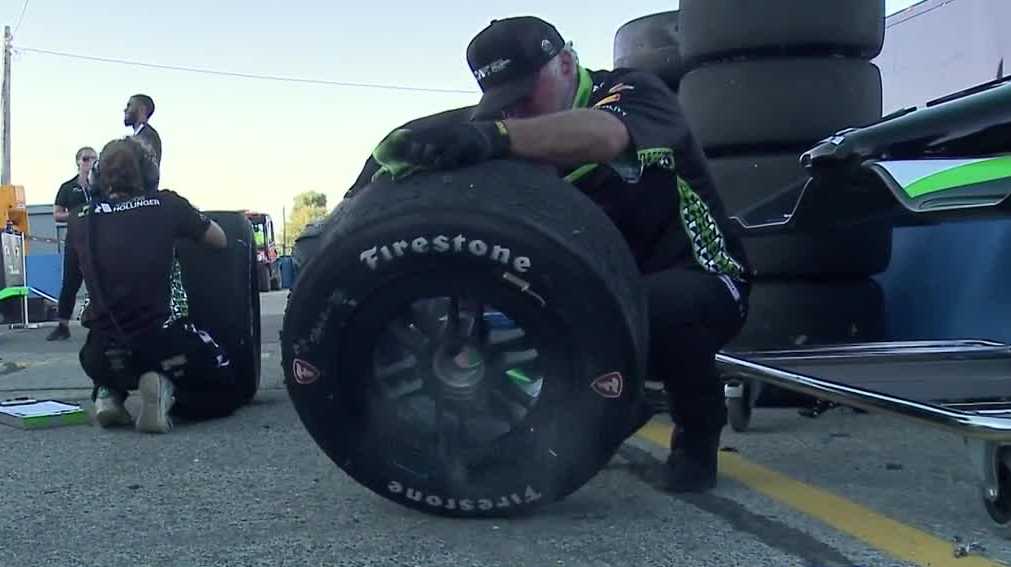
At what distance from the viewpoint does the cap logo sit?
2856 millimetres

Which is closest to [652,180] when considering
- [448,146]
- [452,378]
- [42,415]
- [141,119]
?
[448,146]

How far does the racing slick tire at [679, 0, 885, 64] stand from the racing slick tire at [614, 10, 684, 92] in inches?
45.9

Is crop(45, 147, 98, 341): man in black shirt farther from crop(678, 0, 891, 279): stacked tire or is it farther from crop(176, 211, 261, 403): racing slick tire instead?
crop(678, 0, 891, 279): stacked tire

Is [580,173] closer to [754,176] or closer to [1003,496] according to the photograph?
[1003,496]

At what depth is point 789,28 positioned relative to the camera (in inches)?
165

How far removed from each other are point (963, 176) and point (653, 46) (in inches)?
126

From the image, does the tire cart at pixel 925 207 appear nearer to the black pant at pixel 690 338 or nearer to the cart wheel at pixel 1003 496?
the cart wheel at pixel 1003 496

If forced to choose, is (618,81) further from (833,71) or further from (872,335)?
(872,335)

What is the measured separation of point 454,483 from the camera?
2.53m

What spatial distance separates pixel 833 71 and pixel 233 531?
9.01ft

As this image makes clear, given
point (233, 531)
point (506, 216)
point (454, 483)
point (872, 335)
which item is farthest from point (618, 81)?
point (872, 335)

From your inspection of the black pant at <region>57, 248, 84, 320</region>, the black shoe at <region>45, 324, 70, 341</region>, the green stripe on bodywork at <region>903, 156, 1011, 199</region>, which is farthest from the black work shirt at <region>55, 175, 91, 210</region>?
the green stripe on bodywork at <region>903, 156, 1011, 199</region>

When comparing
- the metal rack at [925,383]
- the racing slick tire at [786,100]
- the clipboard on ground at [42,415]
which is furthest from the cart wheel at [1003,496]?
the clipboard on ground at [42,415]

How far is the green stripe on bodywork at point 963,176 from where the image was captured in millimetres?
2510
